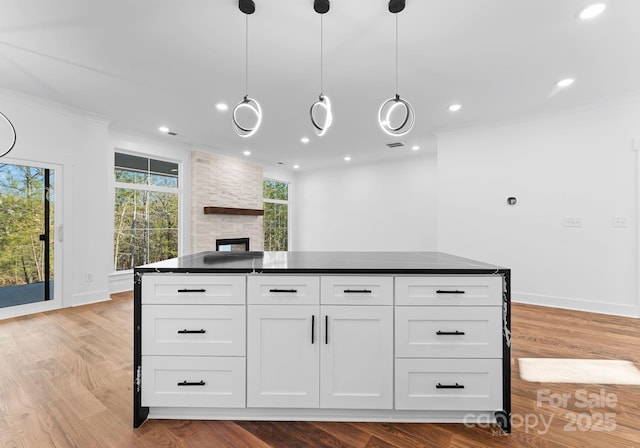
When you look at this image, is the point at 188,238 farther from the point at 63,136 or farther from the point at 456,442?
the point at 456,442

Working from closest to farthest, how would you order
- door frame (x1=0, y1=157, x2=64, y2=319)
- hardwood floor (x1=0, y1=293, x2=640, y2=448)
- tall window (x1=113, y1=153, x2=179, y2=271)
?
hardwood floor (x1=0, y1=293, x2=640, y2=448) < door frame (x1=0, y1=157, x2=64, y2=319) < tall window (x1=113, y1=153, x2=179, y2=271)

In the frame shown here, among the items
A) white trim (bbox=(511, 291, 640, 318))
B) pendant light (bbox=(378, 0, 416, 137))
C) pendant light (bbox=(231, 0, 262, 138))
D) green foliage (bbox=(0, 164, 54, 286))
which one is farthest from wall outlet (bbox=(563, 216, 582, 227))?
green foliage (bbox=(0, 164, 54, 286))

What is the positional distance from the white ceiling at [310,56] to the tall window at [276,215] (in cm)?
359

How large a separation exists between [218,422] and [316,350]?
692 millimetres

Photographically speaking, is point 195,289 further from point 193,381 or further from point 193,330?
point 193,381

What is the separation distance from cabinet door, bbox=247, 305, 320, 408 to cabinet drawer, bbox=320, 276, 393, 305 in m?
0.11

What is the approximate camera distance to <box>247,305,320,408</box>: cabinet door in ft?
5.17

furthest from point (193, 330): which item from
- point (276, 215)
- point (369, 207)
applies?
point (276, 215)

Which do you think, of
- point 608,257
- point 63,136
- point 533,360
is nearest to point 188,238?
point 63,136

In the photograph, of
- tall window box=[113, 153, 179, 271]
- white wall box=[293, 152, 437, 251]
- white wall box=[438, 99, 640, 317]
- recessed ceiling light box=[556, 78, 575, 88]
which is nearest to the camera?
recessed ceiling light box=[556, 78, 575, 88]

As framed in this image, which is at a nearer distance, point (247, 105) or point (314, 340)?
point (314, 340)

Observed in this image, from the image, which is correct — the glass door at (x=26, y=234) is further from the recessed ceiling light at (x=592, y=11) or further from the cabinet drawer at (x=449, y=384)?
the recessed ceiling light at (x=592, y=11)

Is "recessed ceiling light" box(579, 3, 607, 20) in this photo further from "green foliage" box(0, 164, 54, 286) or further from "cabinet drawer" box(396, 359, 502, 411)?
"green foliage" box(0, 164, 54, 286)

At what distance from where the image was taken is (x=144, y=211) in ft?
16.4
